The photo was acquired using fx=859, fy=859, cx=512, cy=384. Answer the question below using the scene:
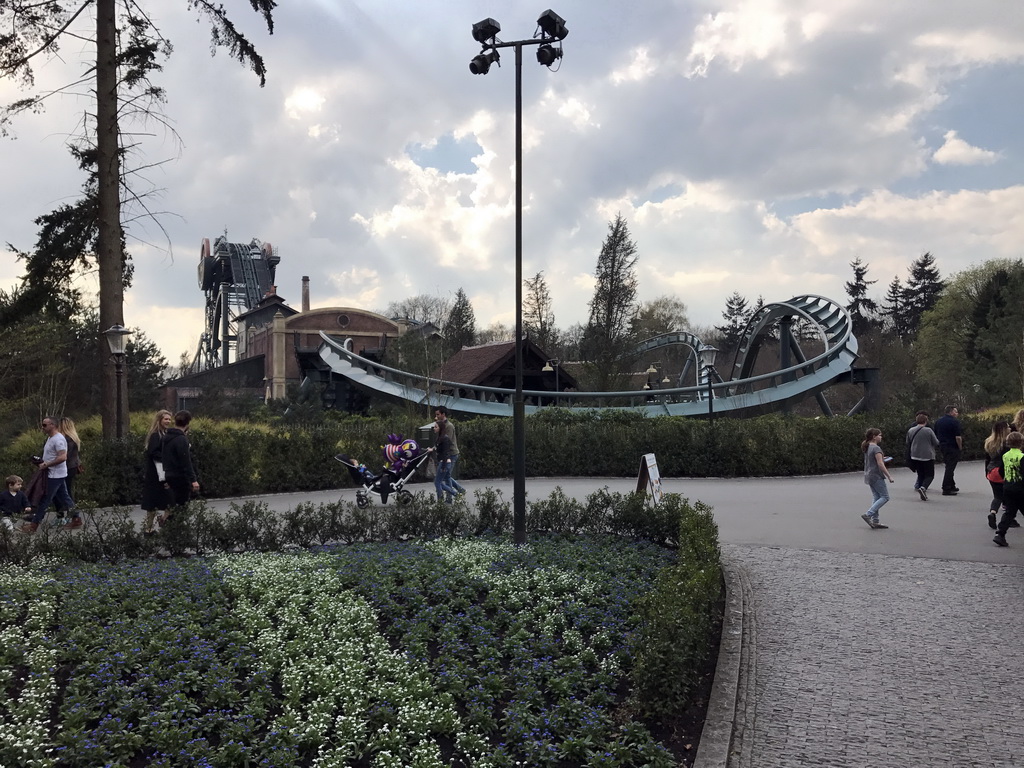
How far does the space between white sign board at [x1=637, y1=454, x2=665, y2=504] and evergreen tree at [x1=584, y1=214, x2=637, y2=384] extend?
92.1ft

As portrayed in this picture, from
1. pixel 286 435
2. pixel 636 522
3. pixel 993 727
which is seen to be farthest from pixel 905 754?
pixel 286 435

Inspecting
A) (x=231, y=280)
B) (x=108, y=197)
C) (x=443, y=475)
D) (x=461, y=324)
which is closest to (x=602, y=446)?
(x=443, y=475)

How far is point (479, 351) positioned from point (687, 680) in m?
38.5

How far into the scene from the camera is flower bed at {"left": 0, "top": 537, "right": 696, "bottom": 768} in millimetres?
4812

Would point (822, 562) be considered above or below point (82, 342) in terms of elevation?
below

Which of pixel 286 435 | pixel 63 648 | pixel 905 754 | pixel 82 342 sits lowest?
pixel 905 754

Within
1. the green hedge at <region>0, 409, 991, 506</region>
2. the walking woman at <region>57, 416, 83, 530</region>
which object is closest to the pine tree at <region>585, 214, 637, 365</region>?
the green hedge at <region>0, 409, 991, 506</region>

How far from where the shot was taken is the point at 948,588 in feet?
29.1

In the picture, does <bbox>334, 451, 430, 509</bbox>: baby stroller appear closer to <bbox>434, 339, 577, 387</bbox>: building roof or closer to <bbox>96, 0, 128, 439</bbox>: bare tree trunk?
<bbox>96, 0, 128, 439</bbox>: bare tree trunk

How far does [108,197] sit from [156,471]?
820cm

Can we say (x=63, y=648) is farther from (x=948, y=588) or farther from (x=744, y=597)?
(x=948, y=588)

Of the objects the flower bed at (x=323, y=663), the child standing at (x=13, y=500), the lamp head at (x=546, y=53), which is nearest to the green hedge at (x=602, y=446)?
the child standing at (x=13, y=500)

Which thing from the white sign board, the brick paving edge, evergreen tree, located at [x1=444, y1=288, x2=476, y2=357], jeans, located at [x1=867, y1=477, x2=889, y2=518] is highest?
evergreen tree, located at [x1=444, y1=288, x2=476, y2=357]

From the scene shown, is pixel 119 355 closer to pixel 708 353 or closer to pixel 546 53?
pixel 546 53
